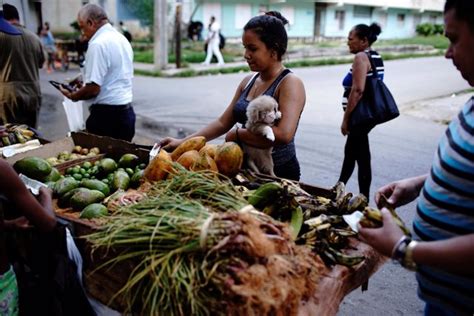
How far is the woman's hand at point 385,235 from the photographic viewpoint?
157 cm

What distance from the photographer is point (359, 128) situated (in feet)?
16.5

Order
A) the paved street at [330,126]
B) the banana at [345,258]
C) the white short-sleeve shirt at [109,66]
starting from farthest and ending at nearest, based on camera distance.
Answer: the white short-sleeve shirt at [109,66], the paved street at [330,126], the banana at [345,258]

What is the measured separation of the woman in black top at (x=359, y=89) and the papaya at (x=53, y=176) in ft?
10.6

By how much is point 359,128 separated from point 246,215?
3.69 meters

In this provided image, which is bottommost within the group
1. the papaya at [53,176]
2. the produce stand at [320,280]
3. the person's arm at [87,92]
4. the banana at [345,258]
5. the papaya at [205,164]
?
the produce stand at [320,280]

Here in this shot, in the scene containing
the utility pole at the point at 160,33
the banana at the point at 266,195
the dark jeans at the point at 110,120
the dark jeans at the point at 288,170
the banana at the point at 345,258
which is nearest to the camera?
the banana at the point at 345,258

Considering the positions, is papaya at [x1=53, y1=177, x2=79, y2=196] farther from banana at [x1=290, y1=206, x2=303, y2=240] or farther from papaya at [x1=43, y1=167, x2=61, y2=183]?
banana at [x1=290, y1=206, x2=303, y2=240]

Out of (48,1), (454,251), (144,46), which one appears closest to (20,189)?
(454,251)

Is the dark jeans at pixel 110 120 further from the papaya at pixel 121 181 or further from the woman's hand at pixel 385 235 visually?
the woman's hand at pixel 385 235

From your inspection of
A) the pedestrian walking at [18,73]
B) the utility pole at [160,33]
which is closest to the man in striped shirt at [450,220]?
the pedestrian walking at [18,73]

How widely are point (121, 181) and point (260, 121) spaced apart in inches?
38.8

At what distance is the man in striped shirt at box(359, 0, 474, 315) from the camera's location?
145 cm

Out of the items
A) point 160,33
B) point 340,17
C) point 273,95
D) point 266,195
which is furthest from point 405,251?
point 340,17

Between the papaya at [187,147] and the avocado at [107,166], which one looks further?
the avocado at [107,166]
